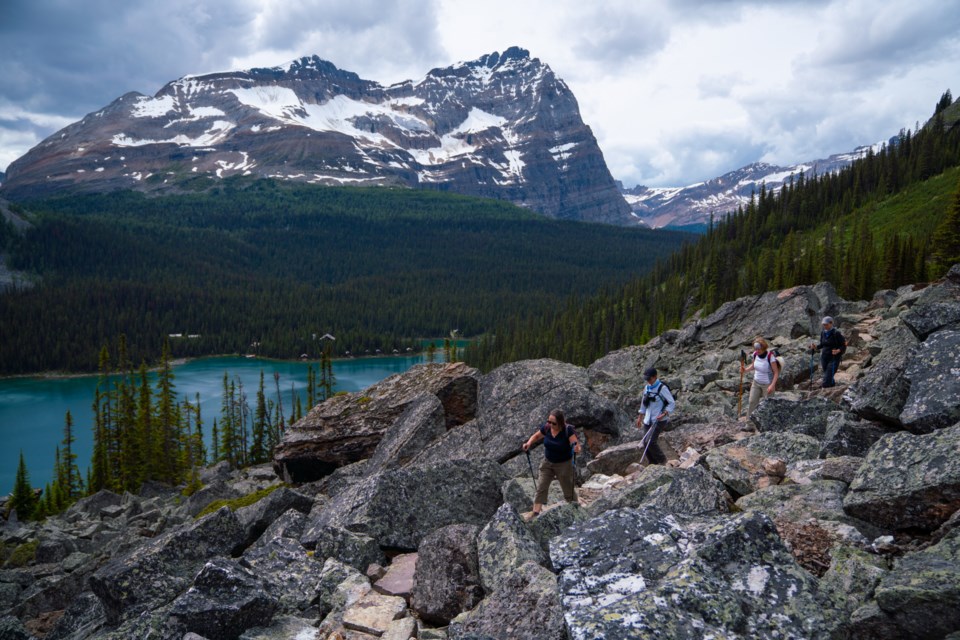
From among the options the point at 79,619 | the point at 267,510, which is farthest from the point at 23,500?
the point at 267,510

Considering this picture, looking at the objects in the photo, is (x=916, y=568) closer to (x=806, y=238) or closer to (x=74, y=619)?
(x=74, y=619)

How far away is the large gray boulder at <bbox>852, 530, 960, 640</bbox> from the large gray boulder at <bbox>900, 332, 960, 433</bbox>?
4.14 m

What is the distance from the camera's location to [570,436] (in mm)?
12250

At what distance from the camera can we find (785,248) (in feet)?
341

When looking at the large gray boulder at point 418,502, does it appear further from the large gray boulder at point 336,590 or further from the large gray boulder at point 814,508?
the large gray boulder at point 814,508

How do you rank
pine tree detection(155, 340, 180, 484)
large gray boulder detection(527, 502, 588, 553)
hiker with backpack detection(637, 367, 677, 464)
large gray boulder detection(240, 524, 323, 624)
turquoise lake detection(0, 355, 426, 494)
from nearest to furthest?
large gray boulder detection(527, 502, 588, 553) → large gray boulder detection(240, 524, 323, 624) → hiker with backpack detection(637, 367, 677, 464) → pine tree detection(155, 340, 180, 484) → turquoise lake detection(0, 355, 426, 494)

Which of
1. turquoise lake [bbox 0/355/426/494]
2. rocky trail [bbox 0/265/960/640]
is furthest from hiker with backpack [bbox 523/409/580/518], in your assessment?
turquoise lake [bbox 0/355/426/494]

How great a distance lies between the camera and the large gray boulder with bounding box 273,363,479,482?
25703mm

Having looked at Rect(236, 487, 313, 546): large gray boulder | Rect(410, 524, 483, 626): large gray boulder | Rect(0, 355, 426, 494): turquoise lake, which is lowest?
Rect(0, 355, 426, 494): turquoise lake

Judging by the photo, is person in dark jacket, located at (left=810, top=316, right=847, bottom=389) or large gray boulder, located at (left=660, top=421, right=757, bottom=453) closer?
large gray boulder, located at (left=660, top=421, right=757, bottom=453)

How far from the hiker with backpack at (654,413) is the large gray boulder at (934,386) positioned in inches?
213

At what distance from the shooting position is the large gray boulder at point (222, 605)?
878cm

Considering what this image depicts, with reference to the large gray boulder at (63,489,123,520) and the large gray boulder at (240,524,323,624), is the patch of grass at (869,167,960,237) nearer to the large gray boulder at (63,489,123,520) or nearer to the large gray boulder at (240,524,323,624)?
the large gray boulder at (240,524,323,624)

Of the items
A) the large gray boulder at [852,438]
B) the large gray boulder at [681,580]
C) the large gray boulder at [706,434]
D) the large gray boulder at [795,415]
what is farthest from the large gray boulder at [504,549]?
the large gray boulder at [706,434]
